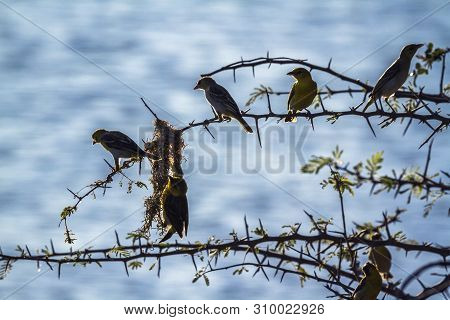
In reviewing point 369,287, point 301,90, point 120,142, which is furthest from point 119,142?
point 369,287

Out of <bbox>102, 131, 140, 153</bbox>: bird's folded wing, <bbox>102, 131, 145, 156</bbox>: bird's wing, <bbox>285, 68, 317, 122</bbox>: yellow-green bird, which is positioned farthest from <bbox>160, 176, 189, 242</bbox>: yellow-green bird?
<bbox>285, 68, 317, 122</bbox>: yellow-green bird

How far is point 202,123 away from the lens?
520cm

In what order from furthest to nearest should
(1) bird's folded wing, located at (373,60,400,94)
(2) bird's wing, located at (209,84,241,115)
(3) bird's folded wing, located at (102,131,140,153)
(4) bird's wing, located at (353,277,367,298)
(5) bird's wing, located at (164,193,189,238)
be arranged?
(2) bird's wing, located at (209,84,241,115), (3) bird's folded wing, located at (102,131,140,153), (5) bird's wing, located at (164,193,189,238), (1) bird's folded wing, located at (373,60,400,94), (4) bird's wing, located at (353,277,367,298)

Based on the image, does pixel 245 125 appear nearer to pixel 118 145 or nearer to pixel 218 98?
pixel 218 98

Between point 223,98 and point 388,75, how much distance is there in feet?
9.43

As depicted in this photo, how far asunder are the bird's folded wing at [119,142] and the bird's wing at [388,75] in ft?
8.24

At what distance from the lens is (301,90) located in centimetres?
732

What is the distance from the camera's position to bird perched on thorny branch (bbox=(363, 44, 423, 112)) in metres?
5.05

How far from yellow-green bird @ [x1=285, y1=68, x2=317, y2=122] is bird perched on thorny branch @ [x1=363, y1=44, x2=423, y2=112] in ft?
3.70

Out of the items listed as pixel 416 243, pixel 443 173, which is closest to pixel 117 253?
pixel 416 243

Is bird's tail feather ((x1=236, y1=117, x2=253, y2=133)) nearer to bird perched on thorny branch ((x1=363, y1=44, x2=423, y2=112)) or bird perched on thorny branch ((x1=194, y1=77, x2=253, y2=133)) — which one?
bird perched on thorny branch ((x1=194, y1=77, x2=253, y2=133))

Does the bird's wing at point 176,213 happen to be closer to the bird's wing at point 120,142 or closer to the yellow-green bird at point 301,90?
the bird's wing at point 120,142

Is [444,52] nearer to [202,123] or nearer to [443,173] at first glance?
[443,173]
